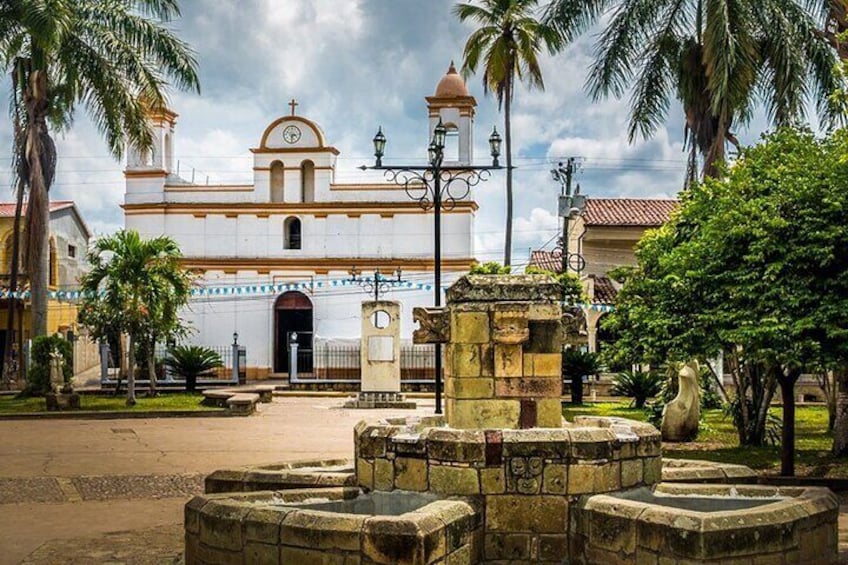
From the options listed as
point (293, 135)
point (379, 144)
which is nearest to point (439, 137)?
point (379, 144)

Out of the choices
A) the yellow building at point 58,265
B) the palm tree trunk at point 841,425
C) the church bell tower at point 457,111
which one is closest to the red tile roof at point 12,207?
the yellow building at point 58,265

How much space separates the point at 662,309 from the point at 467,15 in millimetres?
17890

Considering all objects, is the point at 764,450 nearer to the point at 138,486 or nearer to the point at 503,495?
the point at 138,486

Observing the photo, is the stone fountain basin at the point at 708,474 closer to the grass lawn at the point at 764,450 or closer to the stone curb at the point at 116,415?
the grass lawn at the point at 764,450

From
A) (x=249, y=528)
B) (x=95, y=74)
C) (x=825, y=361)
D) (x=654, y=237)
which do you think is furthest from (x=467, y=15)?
(x=249, y=528)

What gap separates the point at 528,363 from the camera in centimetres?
798

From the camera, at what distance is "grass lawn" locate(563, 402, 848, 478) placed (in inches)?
538

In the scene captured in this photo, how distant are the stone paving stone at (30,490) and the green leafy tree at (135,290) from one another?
36.5 feet

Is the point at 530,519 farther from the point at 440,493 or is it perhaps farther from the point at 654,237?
the point at 654,237

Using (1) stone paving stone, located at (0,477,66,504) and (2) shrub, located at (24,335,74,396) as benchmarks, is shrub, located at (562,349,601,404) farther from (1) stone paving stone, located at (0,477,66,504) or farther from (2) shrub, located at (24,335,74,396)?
(1) stone paving stone, located at (0,477,66,504)

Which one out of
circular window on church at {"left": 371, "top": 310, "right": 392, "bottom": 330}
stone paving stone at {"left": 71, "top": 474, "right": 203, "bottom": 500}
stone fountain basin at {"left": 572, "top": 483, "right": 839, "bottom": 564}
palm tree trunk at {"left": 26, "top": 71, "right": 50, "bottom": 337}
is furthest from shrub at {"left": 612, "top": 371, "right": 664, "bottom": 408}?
stone fountain basin at {"left": 572, "top": 483, "right": 839, "bottom": 564}

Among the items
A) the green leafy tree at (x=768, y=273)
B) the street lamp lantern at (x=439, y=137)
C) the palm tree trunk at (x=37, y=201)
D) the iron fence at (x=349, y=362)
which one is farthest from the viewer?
the iron fence at (x=349, y=362)

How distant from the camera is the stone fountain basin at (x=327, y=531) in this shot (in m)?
6.31

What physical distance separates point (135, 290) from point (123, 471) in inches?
440
